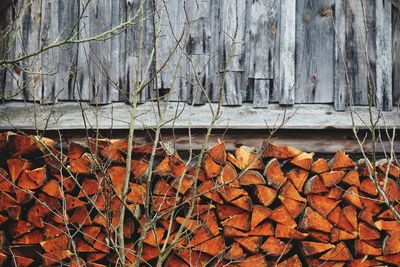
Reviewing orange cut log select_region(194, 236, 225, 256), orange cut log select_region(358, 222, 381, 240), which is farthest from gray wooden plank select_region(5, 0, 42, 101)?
orange cut log select_region(358, 222, 381, 240)

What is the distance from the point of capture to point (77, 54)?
19.3 feet

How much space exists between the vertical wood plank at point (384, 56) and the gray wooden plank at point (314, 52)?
398 millimetres

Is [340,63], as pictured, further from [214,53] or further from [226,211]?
[226,211]

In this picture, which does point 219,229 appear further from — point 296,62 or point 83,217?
point 296,62

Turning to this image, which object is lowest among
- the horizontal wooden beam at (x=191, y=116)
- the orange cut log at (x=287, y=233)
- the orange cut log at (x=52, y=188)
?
the orange cut log at (x=287, y=233)

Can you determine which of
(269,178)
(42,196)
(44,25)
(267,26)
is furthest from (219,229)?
(44,25)

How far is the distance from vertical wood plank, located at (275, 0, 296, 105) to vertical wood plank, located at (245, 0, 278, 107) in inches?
2.6

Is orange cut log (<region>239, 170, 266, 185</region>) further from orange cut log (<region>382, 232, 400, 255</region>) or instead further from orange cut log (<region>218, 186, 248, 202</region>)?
orange cut log (<region>382, 232, 400, 255</region>)

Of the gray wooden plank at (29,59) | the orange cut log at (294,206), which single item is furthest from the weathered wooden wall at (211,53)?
the orange cut log at (294,206)

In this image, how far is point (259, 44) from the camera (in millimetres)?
5922

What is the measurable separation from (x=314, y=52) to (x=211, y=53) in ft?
2.88

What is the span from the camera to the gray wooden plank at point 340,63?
5.93 m

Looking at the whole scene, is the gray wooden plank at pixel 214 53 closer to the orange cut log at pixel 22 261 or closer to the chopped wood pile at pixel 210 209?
the chopped wood pile at pixel 210 209

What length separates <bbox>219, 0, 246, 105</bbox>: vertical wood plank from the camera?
19.2 ft
